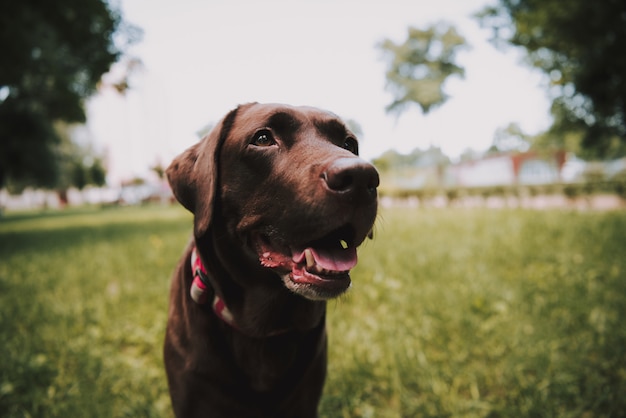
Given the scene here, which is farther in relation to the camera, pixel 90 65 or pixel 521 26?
pixel 90 65

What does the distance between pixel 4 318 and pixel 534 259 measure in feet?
20.9

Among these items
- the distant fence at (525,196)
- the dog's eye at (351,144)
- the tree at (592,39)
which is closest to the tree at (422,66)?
the distant fence at (525,196)

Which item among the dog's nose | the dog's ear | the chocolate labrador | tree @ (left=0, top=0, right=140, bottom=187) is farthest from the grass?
tree @ (left=0, top=0, right=140, bottom=187)

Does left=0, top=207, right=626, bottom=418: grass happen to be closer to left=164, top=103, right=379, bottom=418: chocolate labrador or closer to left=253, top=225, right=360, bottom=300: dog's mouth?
left=164, top=103, right=379, bottom=418: chocolate labrador

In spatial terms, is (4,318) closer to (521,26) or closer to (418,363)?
(418,363)

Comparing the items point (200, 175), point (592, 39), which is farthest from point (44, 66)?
point (592, 39)

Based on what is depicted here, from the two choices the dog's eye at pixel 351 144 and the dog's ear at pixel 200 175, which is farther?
the dog's eye at pixel 351 144

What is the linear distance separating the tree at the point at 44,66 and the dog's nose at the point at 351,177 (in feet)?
39.7

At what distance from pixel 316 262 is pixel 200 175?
2.35 ft

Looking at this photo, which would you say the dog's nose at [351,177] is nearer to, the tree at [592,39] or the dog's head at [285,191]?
the dog's head at [285,191]

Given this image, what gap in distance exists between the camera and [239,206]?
172 centimetres

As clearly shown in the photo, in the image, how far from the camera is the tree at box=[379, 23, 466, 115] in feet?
143

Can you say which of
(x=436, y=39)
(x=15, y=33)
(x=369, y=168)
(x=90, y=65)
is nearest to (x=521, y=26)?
(x=369, y=168)

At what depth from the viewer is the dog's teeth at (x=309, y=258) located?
4.86 feet
